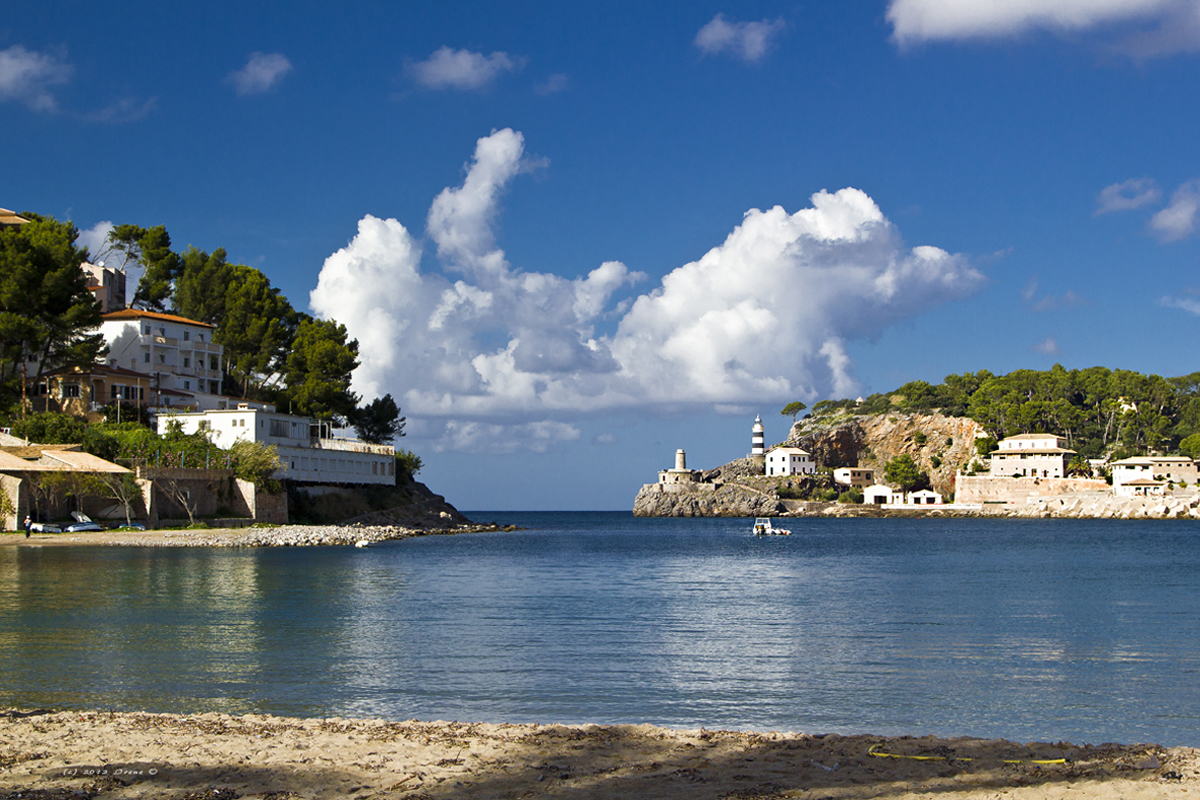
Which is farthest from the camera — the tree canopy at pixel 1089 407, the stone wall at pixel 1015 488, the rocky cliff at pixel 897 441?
the rocky cliff at pixel 897 441

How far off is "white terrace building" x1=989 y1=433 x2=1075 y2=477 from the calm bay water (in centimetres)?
8540

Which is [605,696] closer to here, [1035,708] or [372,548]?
[1035,708]

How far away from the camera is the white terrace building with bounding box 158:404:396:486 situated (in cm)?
5981

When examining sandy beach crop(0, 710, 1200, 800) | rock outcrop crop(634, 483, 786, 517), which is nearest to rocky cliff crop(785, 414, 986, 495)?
rock outcrop crop(634, 483, 786, 517)

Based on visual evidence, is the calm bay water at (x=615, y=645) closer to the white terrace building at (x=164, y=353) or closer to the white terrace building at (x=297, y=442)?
the white terrace building at (x=297, y=442)

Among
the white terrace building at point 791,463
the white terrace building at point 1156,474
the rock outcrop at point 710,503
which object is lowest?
the rock outcrop at point 710,503

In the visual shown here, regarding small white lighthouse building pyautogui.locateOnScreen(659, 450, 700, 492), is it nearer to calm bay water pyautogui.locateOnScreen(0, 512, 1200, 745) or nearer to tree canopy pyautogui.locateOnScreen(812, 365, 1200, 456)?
tree canopy pyautogui.locateOnScreen(812, 365, 1200, 456)

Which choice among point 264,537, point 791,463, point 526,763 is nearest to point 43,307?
point 264,537

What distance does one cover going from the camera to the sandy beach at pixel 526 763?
8.36m

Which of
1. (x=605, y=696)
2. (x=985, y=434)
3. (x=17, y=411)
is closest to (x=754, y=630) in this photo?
(x=605, y=696)

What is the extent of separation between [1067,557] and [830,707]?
43.7 m

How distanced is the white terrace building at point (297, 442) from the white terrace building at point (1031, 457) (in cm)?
8145

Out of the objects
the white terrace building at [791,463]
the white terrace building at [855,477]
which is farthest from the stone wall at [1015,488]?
the white terrace building at [791,463]

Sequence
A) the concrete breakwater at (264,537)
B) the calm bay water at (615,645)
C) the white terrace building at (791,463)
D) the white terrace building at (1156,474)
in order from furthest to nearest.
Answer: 1. the white terrace building at (791,463)
2. the white terrace building at (1156,474)
3. the concrete breakwater at (264,537)
4. the calm bay water at (615,645)
